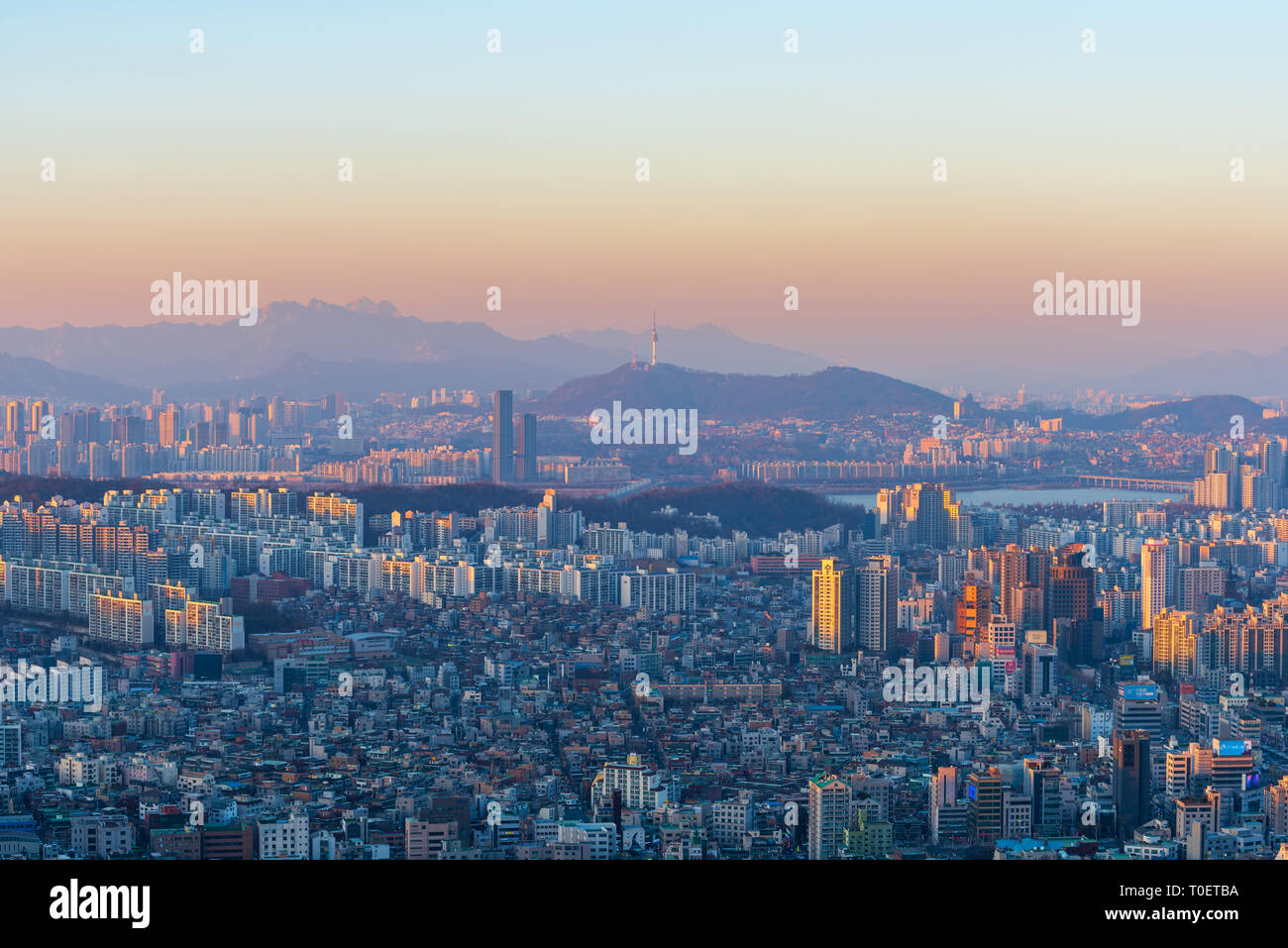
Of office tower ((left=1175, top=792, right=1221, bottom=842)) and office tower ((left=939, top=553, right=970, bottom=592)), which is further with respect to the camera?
office tower ((left=939, top=553, right=970, bottom=592))

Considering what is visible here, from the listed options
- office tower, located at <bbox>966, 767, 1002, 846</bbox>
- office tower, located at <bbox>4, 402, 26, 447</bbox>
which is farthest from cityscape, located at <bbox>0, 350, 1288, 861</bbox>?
office tower, located at <bbox>4, 402, 26, 447</bbox>

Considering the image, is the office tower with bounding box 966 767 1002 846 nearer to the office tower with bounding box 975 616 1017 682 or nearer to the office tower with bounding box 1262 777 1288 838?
the office tower with bounding box 1262 777 1288 838

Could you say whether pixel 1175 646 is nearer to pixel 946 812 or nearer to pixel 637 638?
pixel 637 638

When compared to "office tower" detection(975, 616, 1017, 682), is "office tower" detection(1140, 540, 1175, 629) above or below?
above

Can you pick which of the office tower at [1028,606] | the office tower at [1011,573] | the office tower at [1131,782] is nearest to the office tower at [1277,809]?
the office tower at [1131,782]

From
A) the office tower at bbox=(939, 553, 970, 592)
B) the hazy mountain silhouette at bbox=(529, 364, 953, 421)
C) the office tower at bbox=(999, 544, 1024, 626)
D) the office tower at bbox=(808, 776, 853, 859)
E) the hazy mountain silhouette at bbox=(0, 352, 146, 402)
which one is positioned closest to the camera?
the office tower at bbox=(808, 776, 853, 859)

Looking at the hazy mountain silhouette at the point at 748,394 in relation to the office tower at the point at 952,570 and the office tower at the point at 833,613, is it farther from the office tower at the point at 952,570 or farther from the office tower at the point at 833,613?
the office tower at the point at 833,613

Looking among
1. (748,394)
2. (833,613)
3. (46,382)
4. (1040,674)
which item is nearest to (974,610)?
(833,613)

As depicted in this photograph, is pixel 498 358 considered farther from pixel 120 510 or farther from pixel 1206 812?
pixel 1206 812
